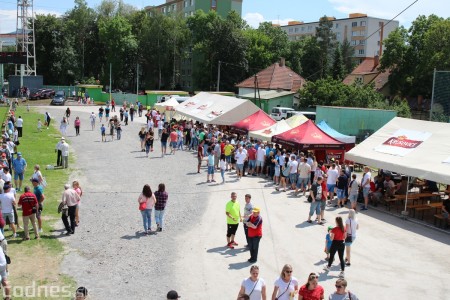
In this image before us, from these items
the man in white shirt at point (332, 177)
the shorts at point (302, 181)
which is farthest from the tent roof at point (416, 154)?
the shorts at point (302, 181)

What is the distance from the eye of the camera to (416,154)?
52.7 ft

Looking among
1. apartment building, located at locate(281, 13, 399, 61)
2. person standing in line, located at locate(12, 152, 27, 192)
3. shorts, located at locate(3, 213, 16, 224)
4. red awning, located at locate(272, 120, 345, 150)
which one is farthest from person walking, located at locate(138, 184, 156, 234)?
apartment building, located at locate(281, 13, 399, 61)

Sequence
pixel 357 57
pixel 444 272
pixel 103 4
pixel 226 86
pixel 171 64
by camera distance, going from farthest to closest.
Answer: pixel 357 57
pixel 103 4
pixel 171 64
pixel 226 86
pixel 444 272

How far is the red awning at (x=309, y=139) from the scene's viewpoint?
20.7 metres

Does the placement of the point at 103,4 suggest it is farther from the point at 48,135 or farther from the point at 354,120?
the point at 354,120

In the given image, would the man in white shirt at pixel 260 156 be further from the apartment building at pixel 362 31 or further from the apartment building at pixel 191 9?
the apartment building at pixel 362 31

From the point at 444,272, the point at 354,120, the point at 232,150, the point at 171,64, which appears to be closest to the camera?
the point at 444,272

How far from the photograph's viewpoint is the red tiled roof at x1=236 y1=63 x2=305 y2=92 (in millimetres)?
58128

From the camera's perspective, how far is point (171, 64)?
79000 mm

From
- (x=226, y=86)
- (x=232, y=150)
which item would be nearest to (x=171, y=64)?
(x=226, y=86)

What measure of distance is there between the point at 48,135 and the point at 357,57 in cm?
7889

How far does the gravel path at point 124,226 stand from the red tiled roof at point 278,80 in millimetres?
34034

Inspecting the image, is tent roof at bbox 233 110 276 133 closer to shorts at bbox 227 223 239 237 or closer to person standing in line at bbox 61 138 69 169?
person standing in line at bbox 61 138 69 169

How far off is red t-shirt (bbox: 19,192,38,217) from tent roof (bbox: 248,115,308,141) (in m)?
13.7
